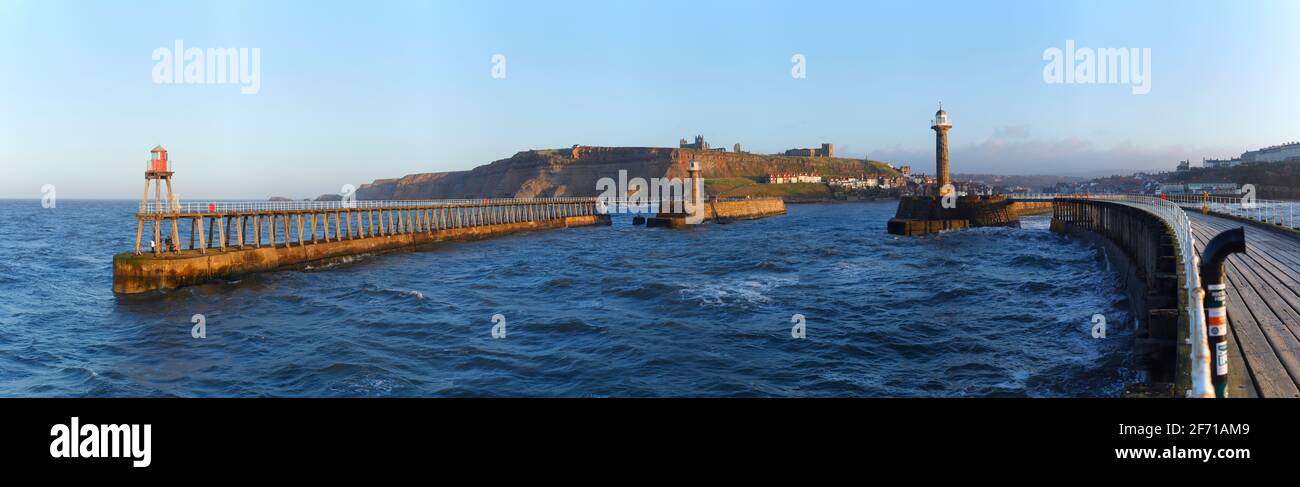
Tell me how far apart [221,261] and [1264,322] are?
135 feet

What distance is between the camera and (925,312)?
26.0 m

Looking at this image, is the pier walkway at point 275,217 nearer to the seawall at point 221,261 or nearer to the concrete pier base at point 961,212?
the seawall at point 221,261

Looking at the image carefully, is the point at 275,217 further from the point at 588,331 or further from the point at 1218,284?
the point at 1218,284

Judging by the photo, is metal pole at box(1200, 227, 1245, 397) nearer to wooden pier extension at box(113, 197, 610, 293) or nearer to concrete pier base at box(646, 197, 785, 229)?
wooden pier extension at box(113, 197, 610, 293)

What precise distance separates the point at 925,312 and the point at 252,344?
71.5 feet

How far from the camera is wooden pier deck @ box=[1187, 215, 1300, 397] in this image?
29.1 ft

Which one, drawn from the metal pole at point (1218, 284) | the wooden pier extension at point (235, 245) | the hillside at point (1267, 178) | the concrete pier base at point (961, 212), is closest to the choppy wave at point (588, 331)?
the wooden pier extension at point (235, 245)

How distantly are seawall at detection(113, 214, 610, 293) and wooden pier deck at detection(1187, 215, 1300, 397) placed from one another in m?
39.3

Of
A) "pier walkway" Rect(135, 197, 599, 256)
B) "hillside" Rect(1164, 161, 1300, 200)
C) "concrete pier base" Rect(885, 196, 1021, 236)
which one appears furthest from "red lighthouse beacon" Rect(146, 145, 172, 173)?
"hillside" Rect(1164, 161, 1300, 200)

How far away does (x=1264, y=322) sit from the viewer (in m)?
12.0

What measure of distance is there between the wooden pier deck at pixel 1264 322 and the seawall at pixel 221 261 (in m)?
39.3

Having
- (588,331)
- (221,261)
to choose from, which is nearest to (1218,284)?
(588,331)
